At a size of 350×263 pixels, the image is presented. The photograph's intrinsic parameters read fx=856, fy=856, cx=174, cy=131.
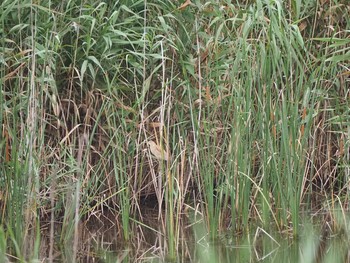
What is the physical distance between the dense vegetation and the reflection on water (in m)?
0.05

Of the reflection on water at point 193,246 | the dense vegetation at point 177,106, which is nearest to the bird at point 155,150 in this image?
the dense vegetation at point 177,106

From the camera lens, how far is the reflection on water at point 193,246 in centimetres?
325

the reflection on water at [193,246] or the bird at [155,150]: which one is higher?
the bird at [155,150]

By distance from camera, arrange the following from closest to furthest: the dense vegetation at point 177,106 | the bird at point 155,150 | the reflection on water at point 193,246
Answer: the reflection on water at point 193,246
the dense vegetation at point 177,106
the bird at point 155,150

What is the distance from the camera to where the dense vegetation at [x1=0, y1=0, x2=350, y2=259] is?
347 centimetres

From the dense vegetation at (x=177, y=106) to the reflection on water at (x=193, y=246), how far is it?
0.18ft

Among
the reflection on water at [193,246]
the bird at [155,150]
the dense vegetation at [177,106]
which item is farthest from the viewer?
the bird at [155,150]

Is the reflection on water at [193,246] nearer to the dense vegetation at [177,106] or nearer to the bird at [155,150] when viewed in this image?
the dense vegetation at [177,106]

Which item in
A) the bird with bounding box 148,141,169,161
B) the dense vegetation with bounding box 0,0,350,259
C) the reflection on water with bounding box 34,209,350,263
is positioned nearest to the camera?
the reflection on water with bounding box 34,209,350,263

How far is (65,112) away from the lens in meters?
4.02

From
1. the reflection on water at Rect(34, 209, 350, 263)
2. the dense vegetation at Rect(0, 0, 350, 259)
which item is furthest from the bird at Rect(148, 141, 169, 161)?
the reflection on water at Rect(34, 209, 350, 263)

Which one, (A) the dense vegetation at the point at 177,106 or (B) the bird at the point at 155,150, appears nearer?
(A) the dense vegetation at the point at 177,106

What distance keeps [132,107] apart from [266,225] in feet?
2.98

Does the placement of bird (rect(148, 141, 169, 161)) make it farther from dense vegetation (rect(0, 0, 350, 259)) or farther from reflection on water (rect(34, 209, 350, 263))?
reflection on water (rect(34, 209, 350, 263))
